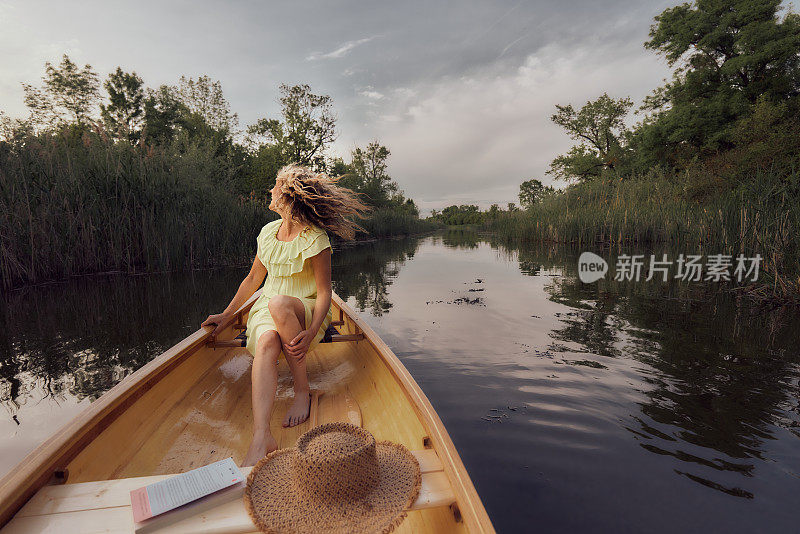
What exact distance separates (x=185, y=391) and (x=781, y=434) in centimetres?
337

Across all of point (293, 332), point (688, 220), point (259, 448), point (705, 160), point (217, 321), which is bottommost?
point (259, 448)

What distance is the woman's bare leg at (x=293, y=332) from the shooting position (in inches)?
74.9

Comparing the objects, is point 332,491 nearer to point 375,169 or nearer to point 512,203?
point 512,203

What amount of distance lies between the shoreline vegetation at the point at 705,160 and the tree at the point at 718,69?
0.21 feet

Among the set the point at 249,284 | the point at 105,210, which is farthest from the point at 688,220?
the point at 105,210

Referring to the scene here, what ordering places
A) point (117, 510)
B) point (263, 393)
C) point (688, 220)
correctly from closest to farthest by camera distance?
point (117, 510) → point (263, 393) → point (688, 220)

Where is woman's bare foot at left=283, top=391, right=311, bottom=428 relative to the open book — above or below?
below

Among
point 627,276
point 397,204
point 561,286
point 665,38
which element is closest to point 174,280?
point 561,286

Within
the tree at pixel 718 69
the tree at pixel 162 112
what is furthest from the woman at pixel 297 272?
the tree at pixel 162 112

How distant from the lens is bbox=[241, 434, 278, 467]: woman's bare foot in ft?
5.22

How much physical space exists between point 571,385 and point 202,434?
7.83 ft

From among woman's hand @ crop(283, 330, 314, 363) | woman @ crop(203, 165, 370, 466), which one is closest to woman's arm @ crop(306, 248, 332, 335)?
woman @ crop(203, 165, 370, 466)

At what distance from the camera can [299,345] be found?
1933 mm

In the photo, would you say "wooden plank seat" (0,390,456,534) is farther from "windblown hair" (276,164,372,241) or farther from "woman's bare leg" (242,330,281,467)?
"windblown hair" (276,164,372,241)
